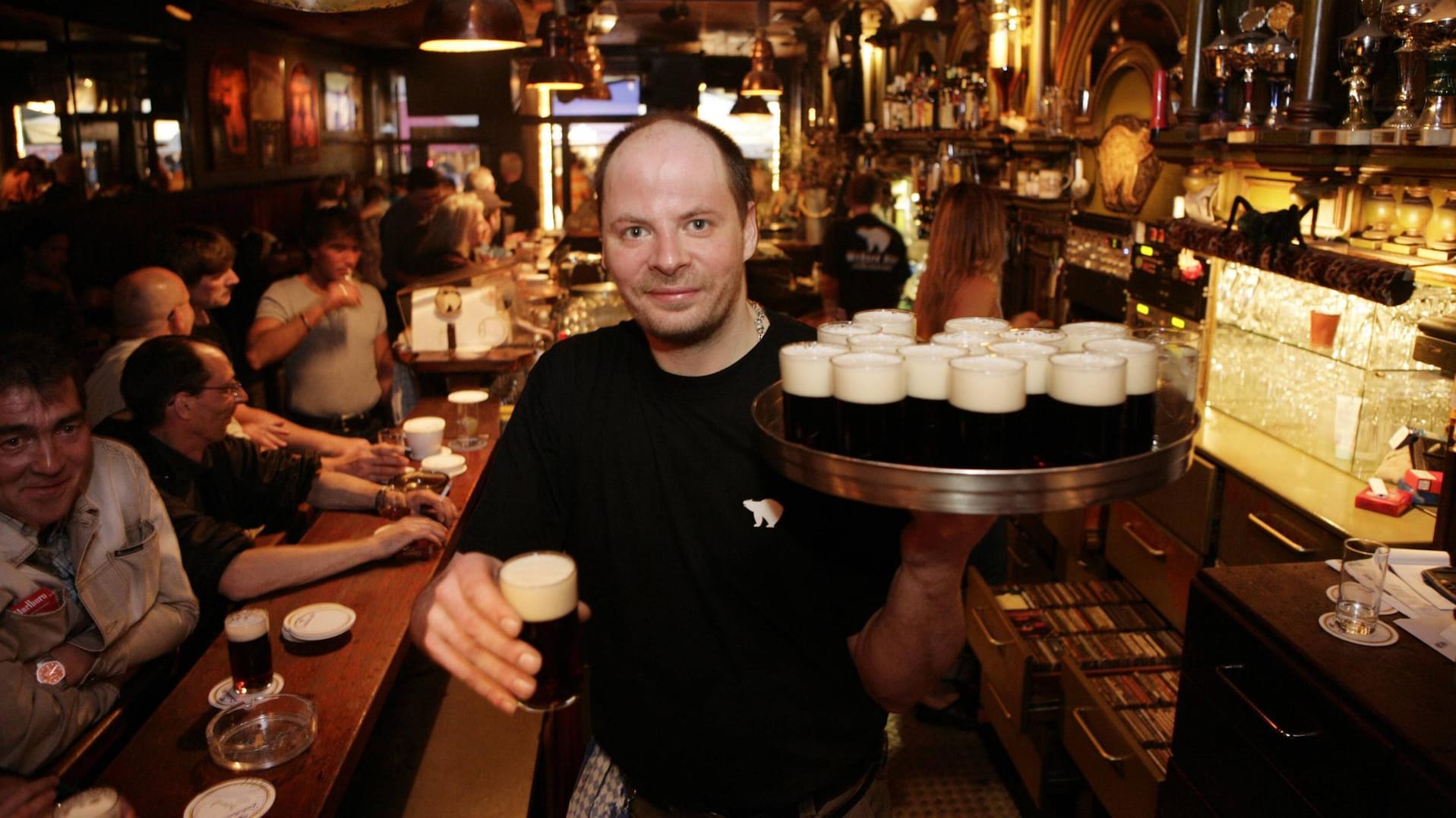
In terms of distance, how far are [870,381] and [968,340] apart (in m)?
0.27


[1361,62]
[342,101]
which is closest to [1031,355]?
[1361,62]

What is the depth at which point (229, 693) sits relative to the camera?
2.23m

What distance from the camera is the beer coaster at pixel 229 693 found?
2.19 meters

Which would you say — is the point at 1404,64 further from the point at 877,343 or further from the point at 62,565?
the point at 62,565

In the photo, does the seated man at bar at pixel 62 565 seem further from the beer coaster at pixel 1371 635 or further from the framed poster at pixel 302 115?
the framed poster at pixel 302 115

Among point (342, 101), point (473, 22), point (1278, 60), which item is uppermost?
point (342, 101)

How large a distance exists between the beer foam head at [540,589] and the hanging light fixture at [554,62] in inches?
200

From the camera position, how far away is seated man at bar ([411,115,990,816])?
1.68 metres

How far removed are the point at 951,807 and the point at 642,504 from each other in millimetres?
2324

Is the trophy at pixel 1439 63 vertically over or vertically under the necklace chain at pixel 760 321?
over

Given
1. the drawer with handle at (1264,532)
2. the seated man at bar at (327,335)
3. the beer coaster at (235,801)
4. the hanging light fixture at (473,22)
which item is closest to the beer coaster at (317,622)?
the beer coaster at (235,801)

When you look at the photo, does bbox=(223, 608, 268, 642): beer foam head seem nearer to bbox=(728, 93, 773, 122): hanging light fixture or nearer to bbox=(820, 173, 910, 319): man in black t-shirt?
bbox=(820, 173, 910, 319): man in black t-shirt

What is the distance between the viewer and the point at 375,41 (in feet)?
47.8

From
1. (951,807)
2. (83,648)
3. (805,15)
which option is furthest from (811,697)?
(805,15)
